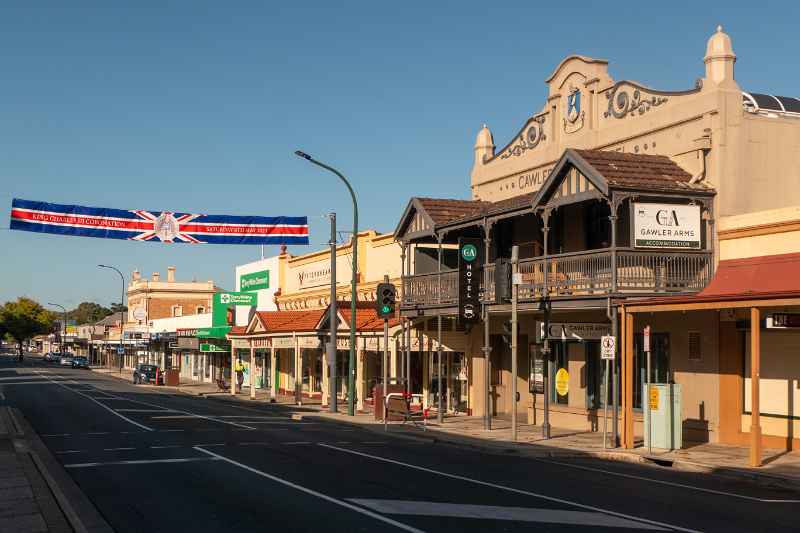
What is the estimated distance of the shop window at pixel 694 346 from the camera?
23.0 metres

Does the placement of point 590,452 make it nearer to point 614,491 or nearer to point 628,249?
point 628,249

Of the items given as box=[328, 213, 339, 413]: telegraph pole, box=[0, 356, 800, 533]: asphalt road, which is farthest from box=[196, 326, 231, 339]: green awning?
box=[0, 356, 800, 533]: asphalt road

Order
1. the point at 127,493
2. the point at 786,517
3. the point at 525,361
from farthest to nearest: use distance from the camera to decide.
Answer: the point at 525,361
the point at 127,493
the point at 786,517

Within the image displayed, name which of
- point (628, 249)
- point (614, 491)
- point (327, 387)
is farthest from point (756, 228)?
point (327, 387)

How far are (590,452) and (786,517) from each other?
8.60 meters

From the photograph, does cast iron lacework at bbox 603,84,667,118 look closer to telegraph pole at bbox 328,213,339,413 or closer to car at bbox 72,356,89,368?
telegraph pole at bbox 328,213,339,413

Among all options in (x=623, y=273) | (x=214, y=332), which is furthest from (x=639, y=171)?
(x=214, y=332)

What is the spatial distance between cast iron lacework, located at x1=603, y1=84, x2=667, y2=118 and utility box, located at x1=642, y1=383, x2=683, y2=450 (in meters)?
8.03

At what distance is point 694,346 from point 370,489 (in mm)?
11559

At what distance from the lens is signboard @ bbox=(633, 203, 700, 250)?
72.4 ft

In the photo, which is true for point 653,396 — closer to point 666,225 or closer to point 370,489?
point 666,225

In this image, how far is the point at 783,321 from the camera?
19.6m

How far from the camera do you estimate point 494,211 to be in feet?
88.4

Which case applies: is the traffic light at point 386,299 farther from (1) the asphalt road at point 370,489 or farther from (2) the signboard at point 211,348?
(2) the signboard at point 211,348
